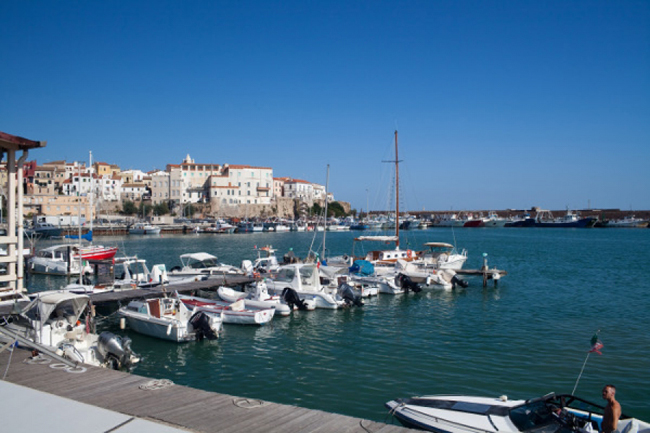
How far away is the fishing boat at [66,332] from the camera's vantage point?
13.9m

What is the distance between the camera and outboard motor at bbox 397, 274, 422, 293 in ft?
100

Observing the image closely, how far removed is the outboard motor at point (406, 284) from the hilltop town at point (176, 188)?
9739cm

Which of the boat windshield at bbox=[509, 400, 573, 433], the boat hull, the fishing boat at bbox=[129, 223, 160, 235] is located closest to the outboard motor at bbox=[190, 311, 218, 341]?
the boat hull

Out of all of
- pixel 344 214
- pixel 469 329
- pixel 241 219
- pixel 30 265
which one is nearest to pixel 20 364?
pixel 469 329

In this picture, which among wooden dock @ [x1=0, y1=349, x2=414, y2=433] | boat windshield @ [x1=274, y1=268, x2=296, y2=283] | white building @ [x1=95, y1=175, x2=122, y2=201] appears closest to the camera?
wooden dock @ [x1=0, y1=349, x2=414, y2=433]

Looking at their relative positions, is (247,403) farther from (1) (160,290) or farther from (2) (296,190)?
(2) (296,190)

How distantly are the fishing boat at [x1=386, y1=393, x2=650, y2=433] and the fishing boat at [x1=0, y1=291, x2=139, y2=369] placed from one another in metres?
8.84

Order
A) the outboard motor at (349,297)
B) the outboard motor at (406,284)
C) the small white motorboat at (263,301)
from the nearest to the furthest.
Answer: the small white motorboat at (263,301) → the outboard motor at (349,297) → the outboard motor at (406,284)

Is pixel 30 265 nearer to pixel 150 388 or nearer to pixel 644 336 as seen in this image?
pixel 150 388

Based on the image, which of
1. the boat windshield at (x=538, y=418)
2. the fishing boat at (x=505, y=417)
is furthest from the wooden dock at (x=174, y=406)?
the boat windshield at (x=538, y=418)

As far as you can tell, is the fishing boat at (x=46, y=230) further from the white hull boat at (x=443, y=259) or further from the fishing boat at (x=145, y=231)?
the white hull boat at (x=443, y=259)

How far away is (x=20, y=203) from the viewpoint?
15031mm

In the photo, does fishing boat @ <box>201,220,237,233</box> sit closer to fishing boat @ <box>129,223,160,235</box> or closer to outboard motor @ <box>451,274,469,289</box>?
fishing boat @ <box>129,223,160,235</box>

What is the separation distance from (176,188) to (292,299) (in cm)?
11370
